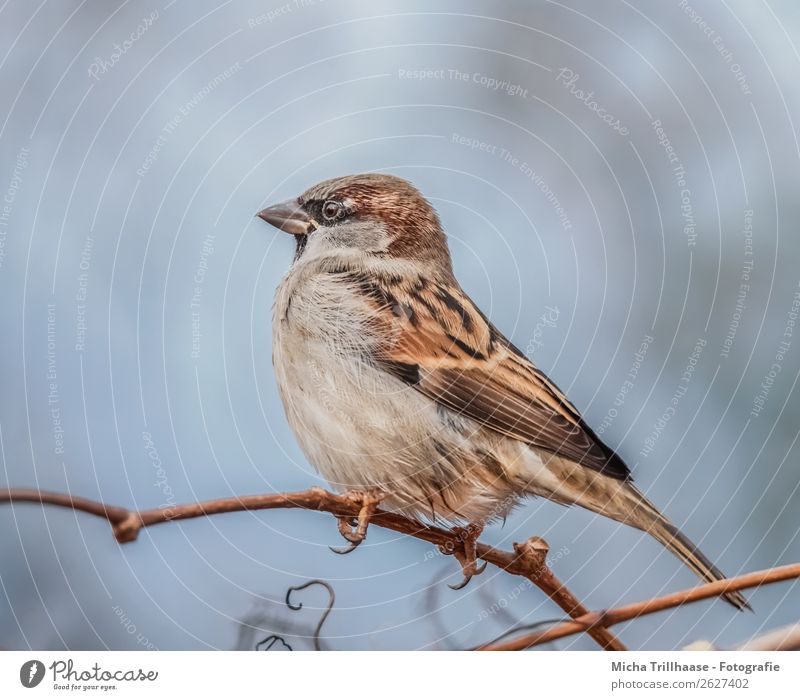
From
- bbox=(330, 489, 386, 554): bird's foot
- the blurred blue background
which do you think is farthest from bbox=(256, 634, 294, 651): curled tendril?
bbox=(330, 489, 386, 554): bird's foot

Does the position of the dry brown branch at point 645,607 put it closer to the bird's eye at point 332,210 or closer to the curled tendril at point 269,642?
the curled tendril at point 269,642

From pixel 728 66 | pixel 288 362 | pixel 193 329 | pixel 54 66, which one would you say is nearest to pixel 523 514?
pixel 288 362

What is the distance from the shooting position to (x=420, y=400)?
1.01m

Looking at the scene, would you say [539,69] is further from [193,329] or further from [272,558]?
[272,558]

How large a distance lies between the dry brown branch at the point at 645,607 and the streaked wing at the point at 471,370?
0.50ft

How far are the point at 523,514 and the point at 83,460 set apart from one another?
524mm

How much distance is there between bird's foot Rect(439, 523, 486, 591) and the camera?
3.36 feet

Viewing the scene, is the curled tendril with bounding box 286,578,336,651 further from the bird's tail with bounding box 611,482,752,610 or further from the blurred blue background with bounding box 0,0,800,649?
the bird's tail with bounding box 611,482,752,610

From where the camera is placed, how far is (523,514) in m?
1.02

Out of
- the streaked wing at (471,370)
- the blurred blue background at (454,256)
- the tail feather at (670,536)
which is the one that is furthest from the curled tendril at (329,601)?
the tail feather at (670,536)

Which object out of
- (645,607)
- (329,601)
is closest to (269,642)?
(329,601)

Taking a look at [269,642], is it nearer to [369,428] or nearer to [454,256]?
[369,428]

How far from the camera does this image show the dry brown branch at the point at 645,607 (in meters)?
1.01

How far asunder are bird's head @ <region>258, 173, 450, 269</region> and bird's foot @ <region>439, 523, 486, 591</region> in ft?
A: 1.05
